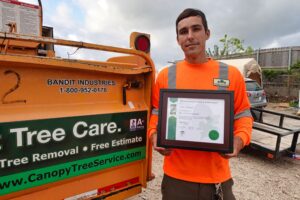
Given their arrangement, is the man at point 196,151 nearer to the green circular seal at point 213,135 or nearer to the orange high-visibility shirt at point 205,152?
the orange high-visibility shirt at point 205,152

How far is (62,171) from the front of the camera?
1.76 m

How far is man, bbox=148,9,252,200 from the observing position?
6.02ft

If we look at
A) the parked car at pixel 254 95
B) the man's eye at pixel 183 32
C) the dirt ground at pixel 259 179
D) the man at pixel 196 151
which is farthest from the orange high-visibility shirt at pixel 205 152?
the parked car at pixel 254 95

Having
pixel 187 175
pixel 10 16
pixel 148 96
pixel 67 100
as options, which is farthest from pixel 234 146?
pixel 10 16

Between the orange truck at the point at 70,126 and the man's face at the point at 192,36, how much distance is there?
0.40 meters

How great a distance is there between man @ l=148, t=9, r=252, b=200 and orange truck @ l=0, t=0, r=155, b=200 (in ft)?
0.97

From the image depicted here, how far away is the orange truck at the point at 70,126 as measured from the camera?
1.54 metres

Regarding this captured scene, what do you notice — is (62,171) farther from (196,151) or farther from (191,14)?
(191,14)

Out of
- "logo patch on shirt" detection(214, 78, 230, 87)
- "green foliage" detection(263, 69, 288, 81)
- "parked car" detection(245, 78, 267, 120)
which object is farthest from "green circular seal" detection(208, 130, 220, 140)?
"green foliage" detection(263, 69, 288, 81)

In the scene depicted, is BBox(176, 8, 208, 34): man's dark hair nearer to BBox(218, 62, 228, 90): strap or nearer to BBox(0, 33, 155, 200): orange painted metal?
BBox(218, 62, 228, 90): strap

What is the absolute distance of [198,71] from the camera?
193 cm

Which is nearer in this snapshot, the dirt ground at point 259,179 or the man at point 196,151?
the man at point 196,151

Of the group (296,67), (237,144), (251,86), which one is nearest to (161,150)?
(237,144)

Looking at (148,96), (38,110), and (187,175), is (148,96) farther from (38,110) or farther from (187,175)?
(38,110)
